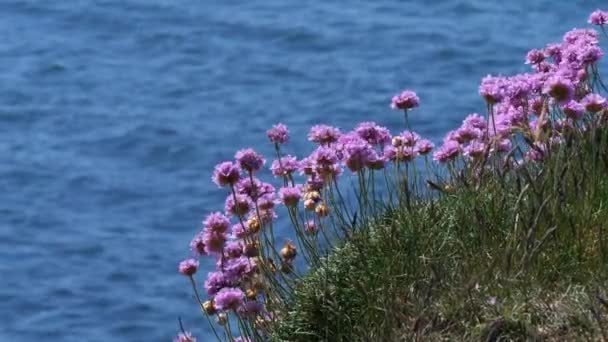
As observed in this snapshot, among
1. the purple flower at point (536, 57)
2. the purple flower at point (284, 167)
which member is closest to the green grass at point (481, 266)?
the purple flower at point (284, 167)

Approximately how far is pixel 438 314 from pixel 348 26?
885 centimetres

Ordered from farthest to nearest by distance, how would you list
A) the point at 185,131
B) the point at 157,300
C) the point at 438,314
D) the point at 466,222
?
the point at 185,131 → the point at 157,300 → the point at 466,222 → the point at 438,314

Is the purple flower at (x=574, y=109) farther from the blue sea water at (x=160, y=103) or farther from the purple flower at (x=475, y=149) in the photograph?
the blue sea water at (x=160, y=103)

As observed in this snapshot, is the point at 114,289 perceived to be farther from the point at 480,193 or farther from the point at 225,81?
the point at 480,193

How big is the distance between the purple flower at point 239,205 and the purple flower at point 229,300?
352 millimetres

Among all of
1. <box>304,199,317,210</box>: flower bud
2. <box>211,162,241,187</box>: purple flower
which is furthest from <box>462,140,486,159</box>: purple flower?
<box>211,162,241,187</box>: purple flower

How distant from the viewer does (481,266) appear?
13.3 ft

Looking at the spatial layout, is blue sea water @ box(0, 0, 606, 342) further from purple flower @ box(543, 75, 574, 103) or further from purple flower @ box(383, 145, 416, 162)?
purple flower @ box(543, 75, 574, 103)

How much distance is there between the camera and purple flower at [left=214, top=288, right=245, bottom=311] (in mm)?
4090

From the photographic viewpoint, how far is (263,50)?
1213cm

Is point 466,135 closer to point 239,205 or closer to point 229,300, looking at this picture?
point 239,205

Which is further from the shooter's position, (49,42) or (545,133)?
(49,42)

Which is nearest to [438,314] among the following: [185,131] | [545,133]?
[545,133]

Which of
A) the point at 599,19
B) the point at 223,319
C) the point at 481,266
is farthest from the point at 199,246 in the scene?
the point at 599,19
